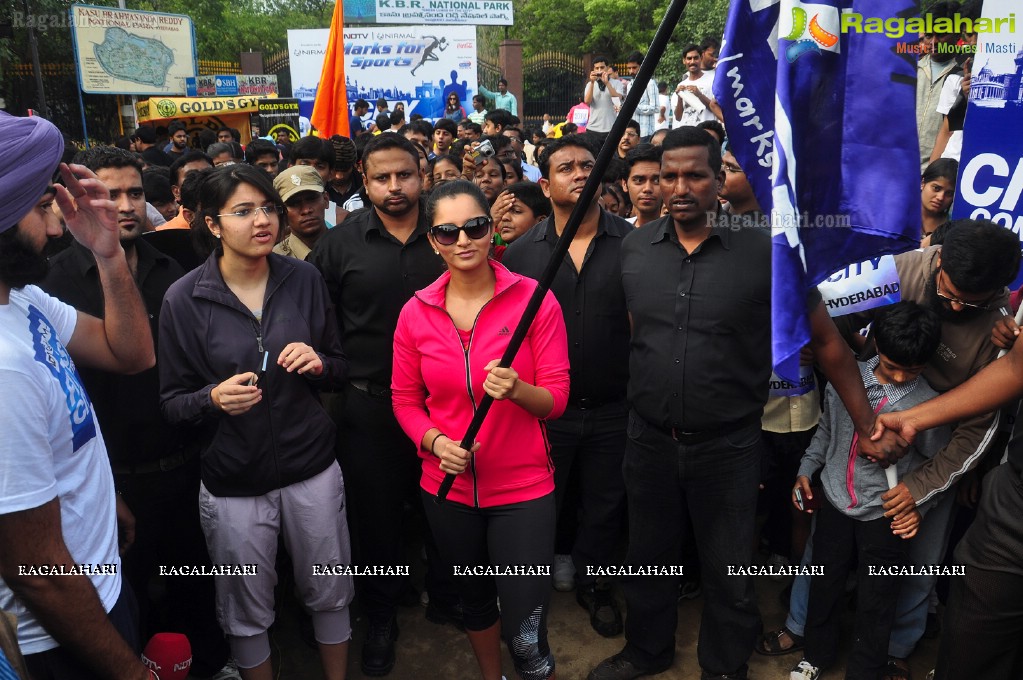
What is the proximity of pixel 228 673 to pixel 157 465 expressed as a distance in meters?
1.03

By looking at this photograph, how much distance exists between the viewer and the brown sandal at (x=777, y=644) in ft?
11.5

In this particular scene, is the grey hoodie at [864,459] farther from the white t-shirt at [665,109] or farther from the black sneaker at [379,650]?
the white t-shirt at [665,109]

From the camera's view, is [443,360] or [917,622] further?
[917,622]

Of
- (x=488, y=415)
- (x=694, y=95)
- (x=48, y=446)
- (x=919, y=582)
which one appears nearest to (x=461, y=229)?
(x=488, y=415)

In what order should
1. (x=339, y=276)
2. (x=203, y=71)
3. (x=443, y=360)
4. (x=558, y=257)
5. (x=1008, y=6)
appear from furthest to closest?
(x=203, y=71) → (x=339, y=276) → (x=1008, y=6) → (x=443, y=360) → (x=558, y=257)

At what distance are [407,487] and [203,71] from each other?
28700 millimetres

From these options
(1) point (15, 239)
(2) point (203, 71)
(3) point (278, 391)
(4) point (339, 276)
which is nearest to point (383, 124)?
(4) point (339, 276)

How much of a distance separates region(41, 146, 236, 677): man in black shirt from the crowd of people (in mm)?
12

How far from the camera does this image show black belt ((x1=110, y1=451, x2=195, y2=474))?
3.04 meters

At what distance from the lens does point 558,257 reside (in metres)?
2.17

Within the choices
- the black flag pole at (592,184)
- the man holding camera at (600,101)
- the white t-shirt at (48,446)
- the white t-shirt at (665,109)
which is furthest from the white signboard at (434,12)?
the white t-shirt at (48,446)

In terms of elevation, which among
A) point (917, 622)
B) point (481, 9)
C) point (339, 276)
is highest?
point (481, 9)

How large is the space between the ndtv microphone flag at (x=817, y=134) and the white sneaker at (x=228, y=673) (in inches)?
107

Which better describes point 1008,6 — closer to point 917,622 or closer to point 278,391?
point 917,622
